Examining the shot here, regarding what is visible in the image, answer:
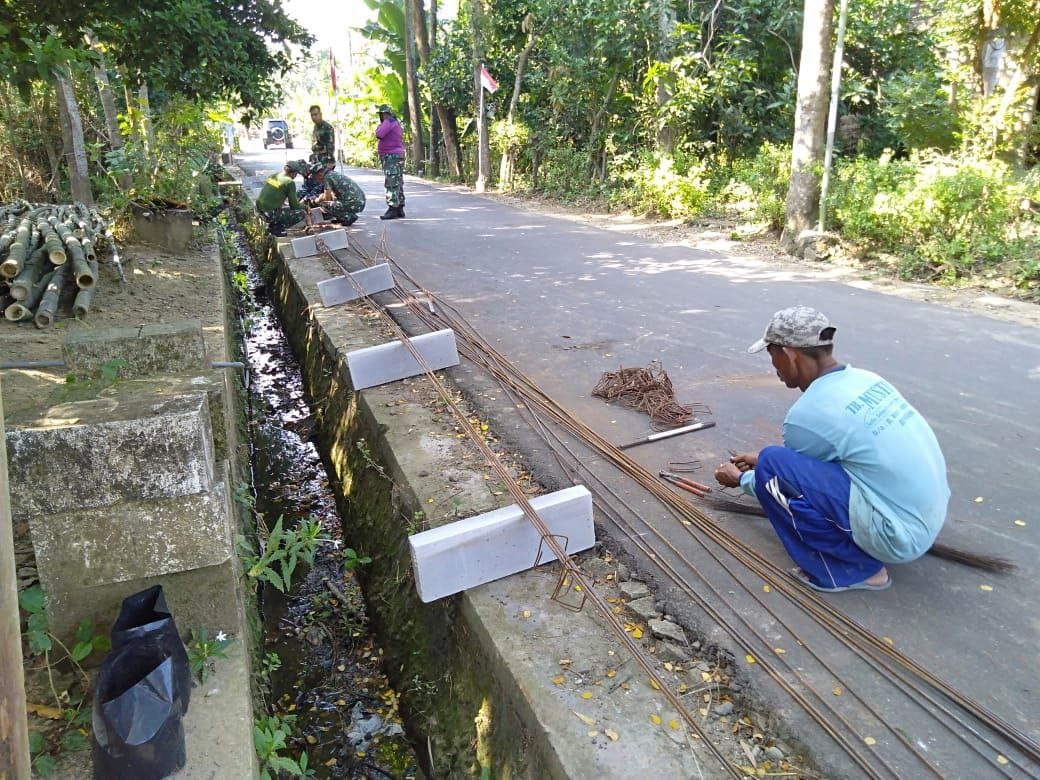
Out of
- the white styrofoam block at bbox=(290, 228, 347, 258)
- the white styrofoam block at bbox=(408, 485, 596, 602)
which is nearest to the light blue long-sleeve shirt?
the white styrofoam block at bbox=(408, 485, 596, 602)

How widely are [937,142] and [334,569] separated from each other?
10.3 meters

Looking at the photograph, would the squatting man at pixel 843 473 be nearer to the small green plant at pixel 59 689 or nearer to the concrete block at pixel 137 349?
the small green plant at pixel 59 689

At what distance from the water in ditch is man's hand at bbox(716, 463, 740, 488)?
1890mm

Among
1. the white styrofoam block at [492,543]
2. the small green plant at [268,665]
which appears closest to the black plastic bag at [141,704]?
the white styrofoam block at [492,543]

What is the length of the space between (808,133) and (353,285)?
621 centimetres

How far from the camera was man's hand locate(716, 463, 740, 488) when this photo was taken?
3.51 m

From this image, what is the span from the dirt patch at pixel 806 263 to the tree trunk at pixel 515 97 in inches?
159

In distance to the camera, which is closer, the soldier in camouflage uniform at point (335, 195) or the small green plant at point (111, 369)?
the small green plant at point (111, 369)

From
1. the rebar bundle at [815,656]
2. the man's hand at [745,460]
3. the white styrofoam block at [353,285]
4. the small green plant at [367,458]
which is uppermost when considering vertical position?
the white styrofoam block at [353,285]

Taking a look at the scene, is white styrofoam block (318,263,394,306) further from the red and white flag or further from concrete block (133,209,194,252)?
the red and white flag

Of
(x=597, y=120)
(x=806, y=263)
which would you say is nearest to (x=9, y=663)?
(x=806, y=263)

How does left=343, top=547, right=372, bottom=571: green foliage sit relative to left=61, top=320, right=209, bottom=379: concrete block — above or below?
below

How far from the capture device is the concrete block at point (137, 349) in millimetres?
3459

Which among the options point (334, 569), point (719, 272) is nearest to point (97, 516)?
point (334, 569)
